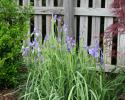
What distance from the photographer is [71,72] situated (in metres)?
3.86

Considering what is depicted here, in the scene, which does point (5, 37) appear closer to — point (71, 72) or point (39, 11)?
point (71, 72)

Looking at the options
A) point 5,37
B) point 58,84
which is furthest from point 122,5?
point 5,37

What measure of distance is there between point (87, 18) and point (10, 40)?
155 cm

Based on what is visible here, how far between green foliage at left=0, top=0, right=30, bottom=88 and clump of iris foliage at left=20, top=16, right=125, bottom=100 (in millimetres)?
418

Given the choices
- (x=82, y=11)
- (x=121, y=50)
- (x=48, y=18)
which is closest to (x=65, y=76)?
(x=121, y=50)

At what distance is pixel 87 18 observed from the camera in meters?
5.58

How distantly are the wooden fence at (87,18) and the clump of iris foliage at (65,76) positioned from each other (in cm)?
121

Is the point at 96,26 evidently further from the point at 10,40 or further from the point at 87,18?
the point at 10,40

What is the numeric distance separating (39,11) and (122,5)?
261 centimetres

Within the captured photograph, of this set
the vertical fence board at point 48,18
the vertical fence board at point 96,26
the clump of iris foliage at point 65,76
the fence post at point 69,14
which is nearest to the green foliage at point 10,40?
the clump of iris foliage at point 65,76

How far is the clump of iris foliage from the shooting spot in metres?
3.78

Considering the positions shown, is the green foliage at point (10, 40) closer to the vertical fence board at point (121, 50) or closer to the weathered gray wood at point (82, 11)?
the weathered gray wood at point (82, 11)

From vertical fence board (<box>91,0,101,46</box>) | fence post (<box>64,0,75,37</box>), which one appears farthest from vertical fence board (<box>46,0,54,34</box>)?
vertical fence board (<box>91,0,101,46</box>)

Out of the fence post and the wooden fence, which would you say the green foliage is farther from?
the fence post
